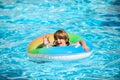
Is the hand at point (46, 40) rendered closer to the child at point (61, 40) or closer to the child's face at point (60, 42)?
the child at point (61, 40)

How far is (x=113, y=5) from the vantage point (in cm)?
925

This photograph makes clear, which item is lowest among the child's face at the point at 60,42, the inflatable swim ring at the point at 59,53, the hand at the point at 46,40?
the inflatable swim ring at the point at 59,53

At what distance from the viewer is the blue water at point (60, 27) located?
16.0ft

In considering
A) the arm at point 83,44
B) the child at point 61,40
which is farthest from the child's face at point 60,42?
the arm at point 83,44

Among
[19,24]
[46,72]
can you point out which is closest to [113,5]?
[19,24]

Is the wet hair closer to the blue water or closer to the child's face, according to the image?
the child's face

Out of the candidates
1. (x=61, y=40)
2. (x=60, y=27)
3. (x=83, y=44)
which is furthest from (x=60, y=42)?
(x=60, y=27)

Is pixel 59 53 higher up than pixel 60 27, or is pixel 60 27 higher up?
pixel 60 27

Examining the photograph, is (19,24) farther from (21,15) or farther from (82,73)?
(82,73)

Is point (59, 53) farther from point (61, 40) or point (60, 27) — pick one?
point (60, 27)

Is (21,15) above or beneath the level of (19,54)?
above

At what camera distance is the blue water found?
4875 millimetres

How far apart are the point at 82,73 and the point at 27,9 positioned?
14.0 feet

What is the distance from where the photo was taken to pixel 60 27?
7027mm
